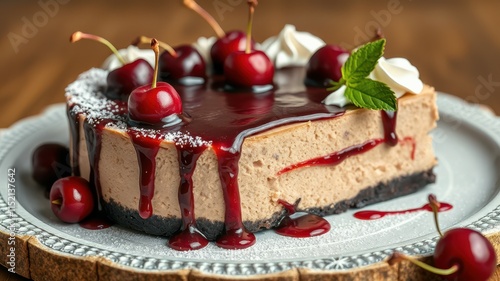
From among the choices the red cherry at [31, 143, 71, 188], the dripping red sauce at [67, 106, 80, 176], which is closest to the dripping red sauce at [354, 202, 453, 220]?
the dripping red sauce at [67, 106, 80, 176]

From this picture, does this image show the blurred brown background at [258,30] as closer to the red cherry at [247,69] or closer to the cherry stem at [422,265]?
the red cherry at [247,69]

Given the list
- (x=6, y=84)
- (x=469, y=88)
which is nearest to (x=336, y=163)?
(x=469, y=88)

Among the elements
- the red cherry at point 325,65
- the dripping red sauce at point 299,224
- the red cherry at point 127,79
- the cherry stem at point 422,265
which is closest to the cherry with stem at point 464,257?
the cherry stem at point 422,265

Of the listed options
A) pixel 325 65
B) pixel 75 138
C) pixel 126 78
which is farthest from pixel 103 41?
pixel 325 65

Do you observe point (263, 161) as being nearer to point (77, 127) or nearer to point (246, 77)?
point (246, 77)

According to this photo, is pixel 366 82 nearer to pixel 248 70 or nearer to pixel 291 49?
pixel 248 70

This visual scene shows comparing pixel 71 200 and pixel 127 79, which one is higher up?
pixel 127 79

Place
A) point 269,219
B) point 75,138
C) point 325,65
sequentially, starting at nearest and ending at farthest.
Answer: point 269,219 → point 75,138 → point 325,65
